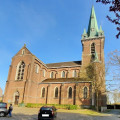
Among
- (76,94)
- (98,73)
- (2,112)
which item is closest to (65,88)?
(76,94)

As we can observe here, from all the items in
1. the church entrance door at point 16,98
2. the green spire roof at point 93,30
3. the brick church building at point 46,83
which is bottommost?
the church entrance door at point 16,98

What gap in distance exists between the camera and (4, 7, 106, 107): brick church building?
98.5 feet

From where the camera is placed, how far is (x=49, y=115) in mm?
12820

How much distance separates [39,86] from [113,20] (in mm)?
32299

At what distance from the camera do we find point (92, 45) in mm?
41062

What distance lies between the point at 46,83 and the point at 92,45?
18.8 meters

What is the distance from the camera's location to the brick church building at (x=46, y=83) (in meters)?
30.0

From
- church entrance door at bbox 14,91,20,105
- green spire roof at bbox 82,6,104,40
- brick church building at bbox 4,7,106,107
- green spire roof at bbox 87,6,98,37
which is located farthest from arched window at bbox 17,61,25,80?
green spire roof at bbox 87,6,98,37

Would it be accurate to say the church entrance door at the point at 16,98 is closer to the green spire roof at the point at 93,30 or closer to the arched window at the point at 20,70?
the arched window at the point at 20,70

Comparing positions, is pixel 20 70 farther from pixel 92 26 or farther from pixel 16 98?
pixel 92 26

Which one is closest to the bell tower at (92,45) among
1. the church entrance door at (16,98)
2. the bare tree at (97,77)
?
the bare tree at (97,77)

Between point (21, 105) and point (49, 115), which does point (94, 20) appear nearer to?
point (21, 105)

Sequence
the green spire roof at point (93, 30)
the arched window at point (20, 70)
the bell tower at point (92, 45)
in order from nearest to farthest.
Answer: the arched window at point (20, 70), the bell tower at point (92, 45), the green spire roof at point (93, 30)

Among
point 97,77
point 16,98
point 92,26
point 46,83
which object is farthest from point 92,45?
point 16,98
